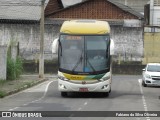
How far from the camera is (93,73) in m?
26.7

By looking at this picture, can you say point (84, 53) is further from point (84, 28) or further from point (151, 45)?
point (151, 45)

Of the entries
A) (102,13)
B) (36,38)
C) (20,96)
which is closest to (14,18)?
(36,38)

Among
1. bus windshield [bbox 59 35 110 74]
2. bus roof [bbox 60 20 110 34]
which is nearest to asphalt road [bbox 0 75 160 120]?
bus windshield [bbox 59 35 110 74]

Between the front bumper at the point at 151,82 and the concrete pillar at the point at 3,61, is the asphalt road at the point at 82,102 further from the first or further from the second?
the concrete pillar at the point at 3,61

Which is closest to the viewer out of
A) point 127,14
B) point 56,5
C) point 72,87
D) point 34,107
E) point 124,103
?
point 34,107

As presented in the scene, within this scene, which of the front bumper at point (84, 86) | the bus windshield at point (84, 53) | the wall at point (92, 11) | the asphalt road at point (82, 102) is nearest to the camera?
the asphalt road at point (82, 102)

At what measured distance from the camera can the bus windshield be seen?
88.1 feet

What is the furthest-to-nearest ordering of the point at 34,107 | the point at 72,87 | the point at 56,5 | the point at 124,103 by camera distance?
1. the point at 56,5
2. the point at 72,87
3. the point at 124,103
4. the point at 34,107

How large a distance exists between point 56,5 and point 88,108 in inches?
1964

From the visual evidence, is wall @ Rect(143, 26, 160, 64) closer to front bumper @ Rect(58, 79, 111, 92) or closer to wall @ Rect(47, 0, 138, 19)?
wall @ Rect(47, 0, 138, 19)

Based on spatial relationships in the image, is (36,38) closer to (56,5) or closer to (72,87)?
(56,5)

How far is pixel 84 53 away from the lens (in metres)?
26.9

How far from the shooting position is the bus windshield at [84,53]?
26.8m

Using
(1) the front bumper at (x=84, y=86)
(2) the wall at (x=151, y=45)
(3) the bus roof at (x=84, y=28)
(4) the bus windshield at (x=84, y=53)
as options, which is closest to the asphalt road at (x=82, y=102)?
(1) the front bumper at (x=84, y=86)
